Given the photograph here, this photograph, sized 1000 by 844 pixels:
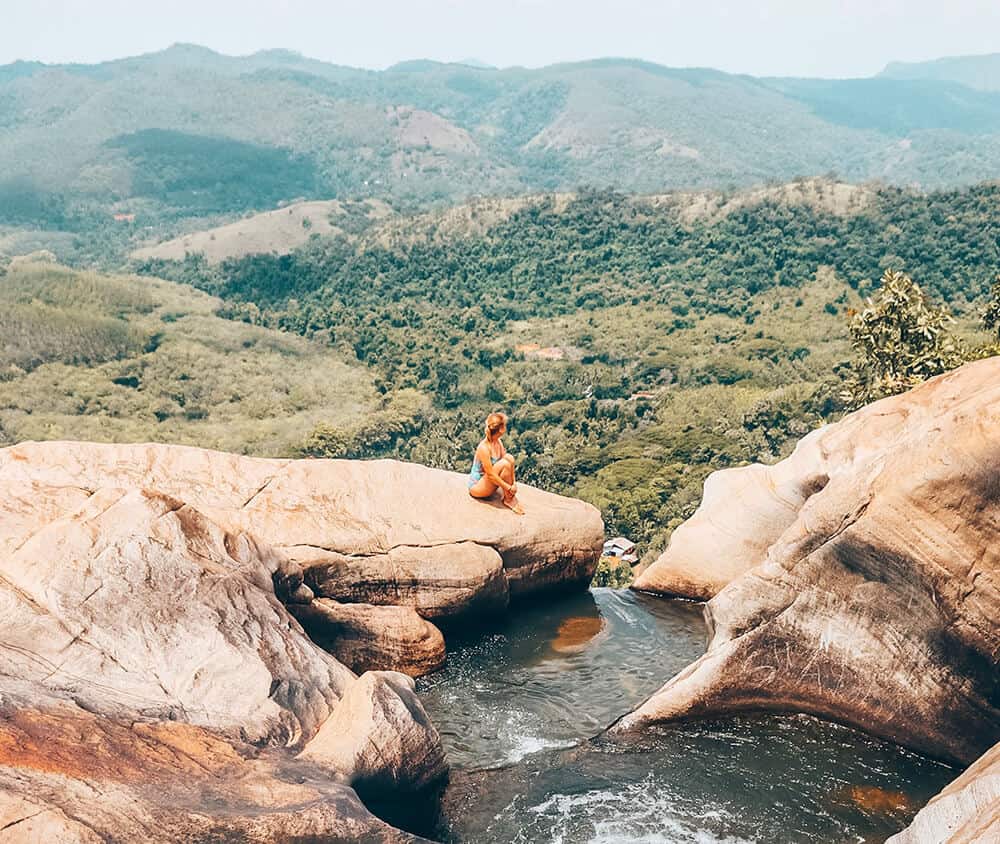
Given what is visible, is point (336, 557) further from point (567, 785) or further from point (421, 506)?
point (567, 785)

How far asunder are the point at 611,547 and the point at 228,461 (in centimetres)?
2960

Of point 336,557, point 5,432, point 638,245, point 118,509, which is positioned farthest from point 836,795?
point 638,245

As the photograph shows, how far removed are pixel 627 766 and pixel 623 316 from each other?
137 metres

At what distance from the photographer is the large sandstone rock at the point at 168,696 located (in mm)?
11391

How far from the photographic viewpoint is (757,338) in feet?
415

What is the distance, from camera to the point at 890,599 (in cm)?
1669

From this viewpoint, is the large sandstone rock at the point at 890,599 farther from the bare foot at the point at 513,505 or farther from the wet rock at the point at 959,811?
the bare foot at the point at 513,505

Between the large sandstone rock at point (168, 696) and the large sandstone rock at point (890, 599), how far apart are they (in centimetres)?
595

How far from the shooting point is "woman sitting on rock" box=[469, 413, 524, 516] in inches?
867

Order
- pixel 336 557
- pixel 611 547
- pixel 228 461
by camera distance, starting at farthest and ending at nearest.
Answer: pixel 611 547, pixel 228 461, pixel 336 557

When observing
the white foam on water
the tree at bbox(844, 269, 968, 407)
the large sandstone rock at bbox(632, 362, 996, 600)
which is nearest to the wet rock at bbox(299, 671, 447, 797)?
the white foam on water

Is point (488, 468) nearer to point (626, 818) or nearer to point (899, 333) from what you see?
point (626, 818)

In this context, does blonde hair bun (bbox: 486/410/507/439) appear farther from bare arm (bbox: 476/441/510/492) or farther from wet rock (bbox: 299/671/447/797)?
wet rock (bbox: 299/671/447/797)

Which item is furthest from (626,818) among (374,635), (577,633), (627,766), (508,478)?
(508,478)
